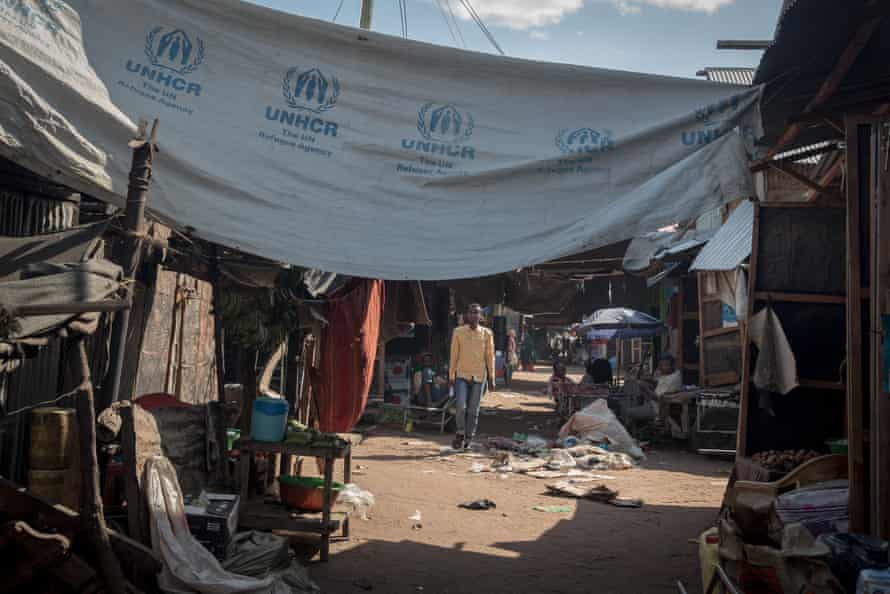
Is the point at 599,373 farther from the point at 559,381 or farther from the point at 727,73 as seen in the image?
the point at 727,73

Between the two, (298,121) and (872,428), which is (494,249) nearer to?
(298,121)

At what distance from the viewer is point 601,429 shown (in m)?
13.0

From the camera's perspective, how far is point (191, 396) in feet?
28.8

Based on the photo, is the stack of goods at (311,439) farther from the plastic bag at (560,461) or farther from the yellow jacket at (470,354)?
the yellow jacket at (470,354)

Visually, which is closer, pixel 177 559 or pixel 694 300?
pixel 177 559

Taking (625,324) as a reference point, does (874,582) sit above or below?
below

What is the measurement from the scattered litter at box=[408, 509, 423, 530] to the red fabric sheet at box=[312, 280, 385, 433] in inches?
74.7

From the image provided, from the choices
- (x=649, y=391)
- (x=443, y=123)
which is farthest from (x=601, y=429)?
(x=443, y=123)

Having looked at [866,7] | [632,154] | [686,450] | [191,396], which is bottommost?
[686,450]

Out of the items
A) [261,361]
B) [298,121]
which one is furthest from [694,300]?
[298,121]

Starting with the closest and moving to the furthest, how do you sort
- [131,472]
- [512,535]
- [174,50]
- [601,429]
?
[131,472], [174,50], [512,535], [601,429]

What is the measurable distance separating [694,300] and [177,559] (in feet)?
46.2

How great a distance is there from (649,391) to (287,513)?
34.1 feet

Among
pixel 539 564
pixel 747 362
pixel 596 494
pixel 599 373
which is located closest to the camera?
pixel 539 564
